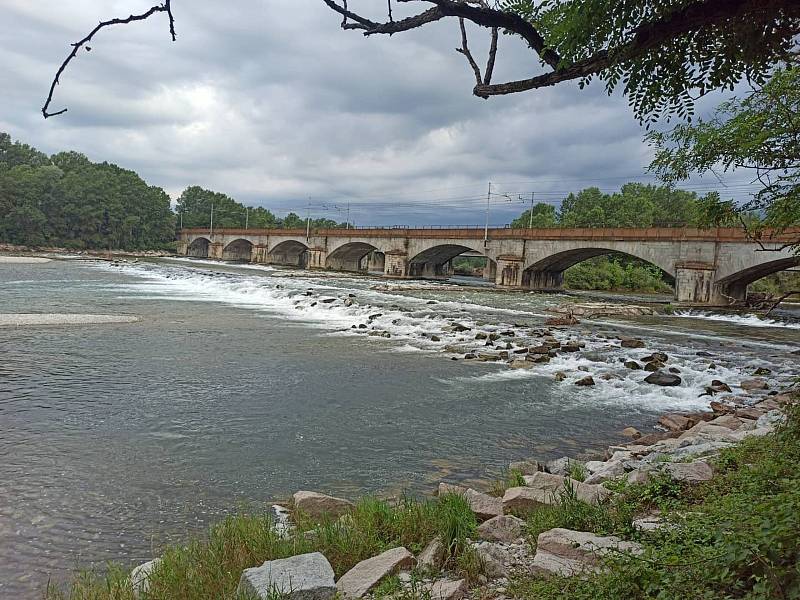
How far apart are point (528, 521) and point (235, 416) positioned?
6.92 meters

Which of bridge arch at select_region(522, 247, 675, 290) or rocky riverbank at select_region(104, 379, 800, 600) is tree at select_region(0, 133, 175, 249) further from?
rocky riverbank at select_region(104, 379, 800, 600)

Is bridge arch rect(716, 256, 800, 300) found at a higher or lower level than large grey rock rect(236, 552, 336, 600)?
higher

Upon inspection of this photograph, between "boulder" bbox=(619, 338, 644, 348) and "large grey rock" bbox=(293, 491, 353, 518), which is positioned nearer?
"large grey rock" bbox=(293, 491, 353, 518)

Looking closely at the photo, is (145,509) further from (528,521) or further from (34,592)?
(528,521)

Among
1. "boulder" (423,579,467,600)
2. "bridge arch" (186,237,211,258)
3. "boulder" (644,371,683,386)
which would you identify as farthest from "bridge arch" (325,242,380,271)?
"boulder" (423,579,467,600)

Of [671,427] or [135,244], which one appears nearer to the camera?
[671,427]

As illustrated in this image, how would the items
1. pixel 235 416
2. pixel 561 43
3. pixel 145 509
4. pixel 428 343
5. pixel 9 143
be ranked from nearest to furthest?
pixel 561 43 → pixel 145 509 → pixel 235 416 → pixel 428 343 → pixel 9 143

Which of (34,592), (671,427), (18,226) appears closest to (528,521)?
(34,592)

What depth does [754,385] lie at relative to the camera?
577 inches

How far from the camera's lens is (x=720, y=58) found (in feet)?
13.5

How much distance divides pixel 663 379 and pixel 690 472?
383 inches

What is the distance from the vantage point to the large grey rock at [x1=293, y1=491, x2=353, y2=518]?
20.7 feet

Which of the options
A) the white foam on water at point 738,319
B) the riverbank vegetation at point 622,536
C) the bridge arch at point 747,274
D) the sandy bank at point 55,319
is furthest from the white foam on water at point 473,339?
the bridge arch at point 747,274

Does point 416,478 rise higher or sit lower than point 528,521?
lower
